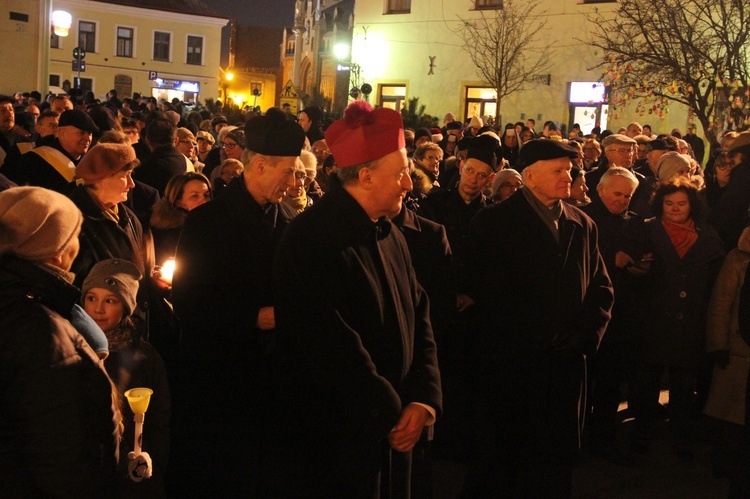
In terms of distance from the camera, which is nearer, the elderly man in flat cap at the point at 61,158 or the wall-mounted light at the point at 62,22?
the elderly man in flat cap at the point at 61,158

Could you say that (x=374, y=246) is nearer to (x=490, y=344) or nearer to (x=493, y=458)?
(x=490, y=344)

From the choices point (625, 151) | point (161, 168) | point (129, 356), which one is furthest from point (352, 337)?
point (625, 151)

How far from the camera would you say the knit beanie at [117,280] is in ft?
14.1

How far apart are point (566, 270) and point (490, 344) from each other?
617 millimetres

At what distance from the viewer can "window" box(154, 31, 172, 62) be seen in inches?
2447

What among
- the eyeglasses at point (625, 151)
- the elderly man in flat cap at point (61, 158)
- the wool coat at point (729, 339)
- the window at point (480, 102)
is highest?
the window at point (480, 102)

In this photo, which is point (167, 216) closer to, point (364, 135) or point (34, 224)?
point (364, 135)

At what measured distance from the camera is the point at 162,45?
6241 cm

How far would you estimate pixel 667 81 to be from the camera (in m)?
18.0

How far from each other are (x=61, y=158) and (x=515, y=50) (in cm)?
2391

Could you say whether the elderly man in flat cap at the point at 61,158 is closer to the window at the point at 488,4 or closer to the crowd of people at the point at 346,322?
the crowd of people at the point at 346,322

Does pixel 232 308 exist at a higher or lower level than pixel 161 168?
lower

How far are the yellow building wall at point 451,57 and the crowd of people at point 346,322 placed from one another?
20559 millimetres

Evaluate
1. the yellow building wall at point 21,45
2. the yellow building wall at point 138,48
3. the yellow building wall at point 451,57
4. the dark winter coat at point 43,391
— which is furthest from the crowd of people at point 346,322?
the yellow building wall at point 138,48
